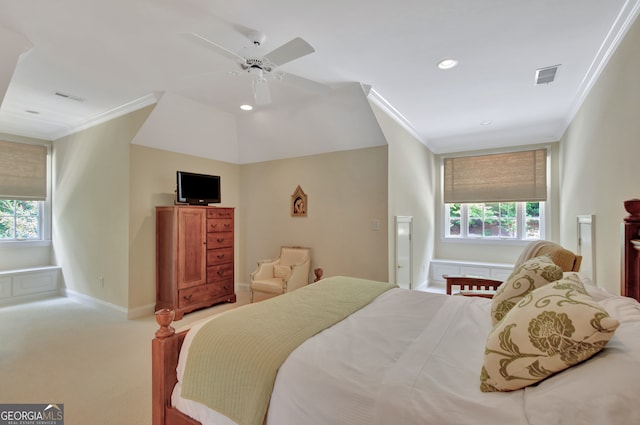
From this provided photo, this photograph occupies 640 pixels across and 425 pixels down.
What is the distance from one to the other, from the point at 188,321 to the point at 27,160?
13.5ft

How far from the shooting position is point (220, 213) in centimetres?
439

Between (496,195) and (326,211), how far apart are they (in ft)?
10.4

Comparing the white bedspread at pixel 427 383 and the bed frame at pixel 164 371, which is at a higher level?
the white bedspread at pixel 427 383

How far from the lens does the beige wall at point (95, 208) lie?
3.95 meters

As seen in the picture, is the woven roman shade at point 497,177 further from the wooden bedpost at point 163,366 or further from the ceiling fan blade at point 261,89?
the wooden bedpost at point 163,366

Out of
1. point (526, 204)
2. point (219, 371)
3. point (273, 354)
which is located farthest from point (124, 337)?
point (526, 204)

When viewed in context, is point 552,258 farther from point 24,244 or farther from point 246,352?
point 24,244

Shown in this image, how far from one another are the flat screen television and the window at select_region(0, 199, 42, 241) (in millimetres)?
3180

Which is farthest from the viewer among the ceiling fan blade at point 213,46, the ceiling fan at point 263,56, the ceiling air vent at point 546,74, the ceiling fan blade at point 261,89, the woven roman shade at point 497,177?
the woven roman shade at point 497,177

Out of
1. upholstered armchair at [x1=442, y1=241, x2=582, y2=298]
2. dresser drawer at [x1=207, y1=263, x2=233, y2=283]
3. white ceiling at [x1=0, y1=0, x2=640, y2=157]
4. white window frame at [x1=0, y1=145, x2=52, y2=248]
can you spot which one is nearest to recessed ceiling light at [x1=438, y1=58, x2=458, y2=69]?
white ceiling at [x1=0, y1=0, x2=640, y2=157]

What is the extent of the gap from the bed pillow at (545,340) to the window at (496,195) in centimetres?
471

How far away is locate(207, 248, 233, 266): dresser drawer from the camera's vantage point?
14.0 ft

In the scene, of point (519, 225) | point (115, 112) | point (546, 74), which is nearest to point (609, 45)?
point (546, 74)

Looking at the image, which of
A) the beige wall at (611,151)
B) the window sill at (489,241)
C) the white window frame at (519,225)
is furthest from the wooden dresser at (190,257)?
the beige wall at (611,151)
